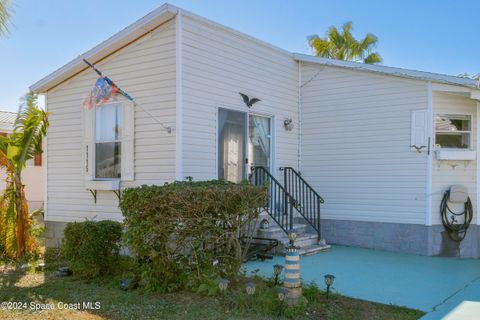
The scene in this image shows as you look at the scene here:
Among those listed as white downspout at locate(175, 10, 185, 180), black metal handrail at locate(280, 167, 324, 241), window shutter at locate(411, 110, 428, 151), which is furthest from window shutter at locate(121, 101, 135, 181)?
window shutter at locate(411, 110, 428, 151)

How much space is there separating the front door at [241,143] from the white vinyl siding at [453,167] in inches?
127

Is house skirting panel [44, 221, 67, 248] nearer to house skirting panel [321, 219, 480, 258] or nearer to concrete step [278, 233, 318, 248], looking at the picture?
concrete step [278, 233, 318, 248]

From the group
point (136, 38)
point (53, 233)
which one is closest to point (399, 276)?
point (136, 38)

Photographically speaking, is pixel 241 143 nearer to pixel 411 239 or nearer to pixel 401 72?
pixel 401 72

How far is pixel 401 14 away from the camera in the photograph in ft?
38.8

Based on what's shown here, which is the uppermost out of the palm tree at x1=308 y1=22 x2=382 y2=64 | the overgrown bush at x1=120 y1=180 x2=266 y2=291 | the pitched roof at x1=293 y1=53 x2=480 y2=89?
the palm tree at x1=308 y1=22 x2=382 y2=64

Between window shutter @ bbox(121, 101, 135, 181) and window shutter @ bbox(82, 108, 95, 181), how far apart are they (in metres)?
0.83

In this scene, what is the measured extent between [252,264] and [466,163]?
4.49 meters

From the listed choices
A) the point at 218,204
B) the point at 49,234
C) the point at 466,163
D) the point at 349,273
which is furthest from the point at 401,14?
the point at 49,234

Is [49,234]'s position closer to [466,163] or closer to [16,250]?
[16,250]

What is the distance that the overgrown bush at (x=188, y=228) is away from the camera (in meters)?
5.03

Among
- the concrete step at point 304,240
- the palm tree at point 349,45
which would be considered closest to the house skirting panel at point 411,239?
the concrete step at point 304,240

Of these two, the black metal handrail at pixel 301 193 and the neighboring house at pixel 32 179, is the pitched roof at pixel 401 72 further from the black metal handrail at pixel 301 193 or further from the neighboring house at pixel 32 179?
the neighboring house at pixel 32 179

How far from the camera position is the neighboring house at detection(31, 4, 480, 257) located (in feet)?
24.2
